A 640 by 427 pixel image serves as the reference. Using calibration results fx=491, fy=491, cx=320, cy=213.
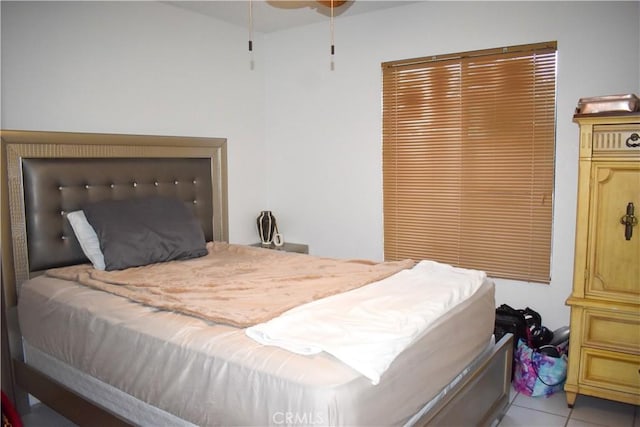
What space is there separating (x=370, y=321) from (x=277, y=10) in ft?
9.02

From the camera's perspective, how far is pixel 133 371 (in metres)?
1.96

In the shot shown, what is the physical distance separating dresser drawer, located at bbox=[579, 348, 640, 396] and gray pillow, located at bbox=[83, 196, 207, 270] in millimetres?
2369

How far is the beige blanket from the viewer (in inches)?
81.4

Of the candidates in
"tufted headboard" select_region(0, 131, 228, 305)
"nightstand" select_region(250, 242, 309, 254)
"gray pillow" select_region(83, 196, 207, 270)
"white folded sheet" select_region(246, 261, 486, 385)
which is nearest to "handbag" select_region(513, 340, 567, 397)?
"white folded sheet" select_region(246, 261, 486, 385)

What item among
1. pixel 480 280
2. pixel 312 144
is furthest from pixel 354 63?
pixel 480 280

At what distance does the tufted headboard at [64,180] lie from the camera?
269 centimetres

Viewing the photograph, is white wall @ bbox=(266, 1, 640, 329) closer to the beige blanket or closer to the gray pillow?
the beige blanket

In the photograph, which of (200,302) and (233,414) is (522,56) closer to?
(200,302)

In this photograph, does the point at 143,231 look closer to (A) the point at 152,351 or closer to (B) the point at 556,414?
(A) the point at 152,351

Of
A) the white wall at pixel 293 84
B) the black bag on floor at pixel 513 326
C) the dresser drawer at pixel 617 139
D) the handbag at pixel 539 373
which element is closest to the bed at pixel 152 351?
the white wall at pixel 293 84

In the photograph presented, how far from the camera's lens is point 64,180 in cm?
291

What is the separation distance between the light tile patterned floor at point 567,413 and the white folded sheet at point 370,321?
33.2 inches

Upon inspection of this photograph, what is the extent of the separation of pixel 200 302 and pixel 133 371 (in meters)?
0.37

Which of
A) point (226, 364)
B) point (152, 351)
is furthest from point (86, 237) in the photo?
point (226, 364)
